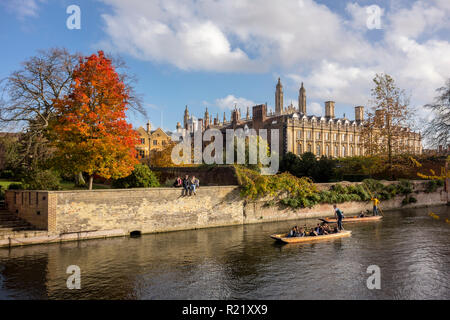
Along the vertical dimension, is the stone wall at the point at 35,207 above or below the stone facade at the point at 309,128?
below

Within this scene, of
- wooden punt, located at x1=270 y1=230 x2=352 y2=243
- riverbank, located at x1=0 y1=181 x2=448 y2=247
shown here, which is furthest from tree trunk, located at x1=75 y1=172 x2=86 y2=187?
wooden punt, located at x1=270 y1=230 x2=352 y2=243

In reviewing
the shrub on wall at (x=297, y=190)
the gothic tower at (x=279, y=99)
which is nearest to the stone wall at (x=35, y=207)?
the shrub on wall at (x=297, y=190)

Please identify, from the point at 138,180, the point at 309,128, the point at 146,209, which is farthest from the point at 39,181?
the point at 309,128

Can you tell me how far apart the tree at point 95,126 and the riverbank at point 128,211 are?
2.69m

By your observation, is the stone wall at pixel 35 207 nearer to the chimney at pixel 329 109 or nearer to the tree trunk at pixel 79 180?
the tree trunk at pixel 79 180

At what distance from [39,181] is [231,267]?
13.9 meters

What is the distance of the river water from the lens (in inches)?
438

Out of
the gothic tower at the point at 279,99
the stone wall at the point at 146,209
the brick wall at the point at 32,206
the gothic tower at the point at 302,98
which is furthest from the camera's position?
the gothic tower at the point at 302,98

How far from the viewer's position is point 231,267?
13977 millimetres

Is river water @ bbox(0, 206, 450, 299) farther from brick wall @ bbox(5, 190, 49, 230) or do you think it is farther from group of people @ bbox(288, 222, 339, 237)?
brick wall @ bbox(5, 190, 49, 230)

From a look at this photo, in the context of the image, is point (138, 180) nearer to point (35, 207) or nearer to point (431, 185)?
point (35, 207)

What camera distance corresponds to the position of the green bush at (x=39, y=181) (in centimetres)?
2075

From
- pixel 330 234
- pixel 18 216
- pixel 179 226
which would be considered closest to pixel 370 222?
pixel 330 234

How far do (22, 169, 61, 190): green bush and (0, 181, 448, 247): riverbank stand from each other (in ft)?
3.21
